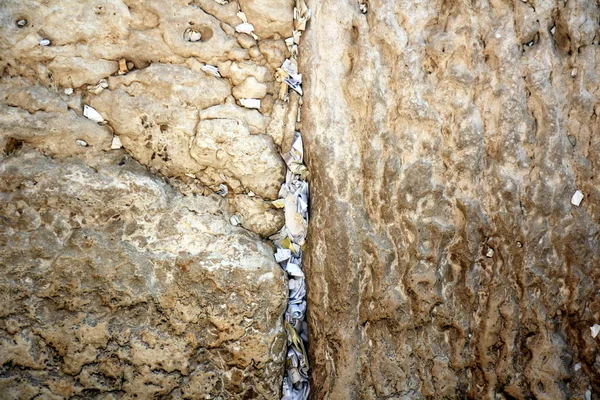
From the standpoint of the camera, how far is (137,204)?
6.77 ft

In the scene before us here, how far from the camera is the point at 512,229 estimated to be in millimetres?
1973

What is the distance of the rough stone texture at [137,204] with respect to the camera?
78.1 inches

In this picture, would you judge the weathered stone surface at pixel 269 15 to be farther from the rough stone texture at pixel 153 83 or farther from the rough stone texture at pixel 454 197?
the rough stone texture at pixel 454 197

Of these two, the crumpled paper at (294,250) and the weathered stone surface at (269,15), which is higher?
the weathered stone surface at (269,15)

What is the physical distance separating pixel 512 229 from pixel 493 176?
0.21 meters

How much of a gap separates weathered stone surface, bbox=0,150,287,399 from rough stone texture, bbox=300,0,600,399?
1.03 ft

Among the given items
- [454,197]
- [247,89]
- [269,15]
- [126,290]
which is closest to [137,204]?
[126,290]

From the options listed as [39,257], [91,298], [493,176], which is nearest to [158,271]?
[91,298]

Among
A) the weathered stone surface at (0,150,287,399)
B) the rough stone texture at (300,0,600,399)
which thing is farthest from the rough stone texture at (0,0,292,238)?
the rough stone texture at (300,0,600,399)

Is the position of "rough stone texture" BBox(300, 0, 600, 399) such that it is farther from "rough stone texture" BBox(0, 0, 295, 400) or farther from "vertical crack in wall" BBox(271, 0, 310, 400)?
"rough stone texture" BBox(0, 0, 295, 400)

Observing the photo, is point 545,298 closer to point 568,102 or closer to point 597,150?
point 597,150

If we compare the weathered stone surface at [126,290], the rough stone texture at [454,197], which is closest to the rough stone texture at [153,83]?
the weathered stone surface at [126,290]

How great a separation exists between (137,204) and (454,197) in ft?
4.01

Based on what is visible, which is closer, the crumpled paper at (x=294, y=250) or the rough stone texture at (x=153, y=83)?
the rough stone texture at (x=153, y=83)
